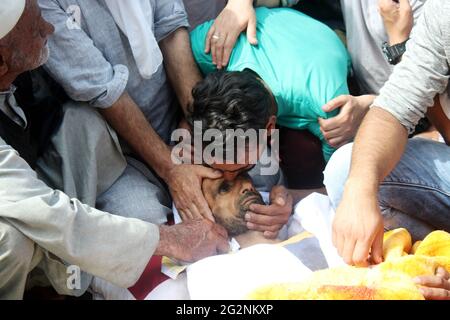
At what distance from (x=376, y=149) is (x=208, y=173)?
0.70m

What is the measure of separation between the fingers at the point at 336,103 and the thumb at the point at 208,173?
44 centimetres

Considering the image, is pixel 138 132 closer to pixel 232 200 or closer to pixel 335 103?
pixel 232 200

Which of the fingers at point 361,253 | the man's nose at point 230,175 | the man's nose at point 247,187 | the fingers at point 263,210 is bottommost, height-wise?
the fingers at point 263,210

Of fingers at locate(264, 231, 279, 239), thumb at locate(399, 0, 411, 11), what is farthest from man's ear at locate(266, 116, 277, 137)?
thumb at locate(399, 0, 411, 11)

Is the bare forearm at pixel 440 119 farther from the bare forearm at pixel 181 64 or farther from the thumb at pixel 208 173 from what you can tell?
the bare forearm at pixel 181 64

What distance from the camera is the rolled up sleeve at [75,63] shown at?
231cm

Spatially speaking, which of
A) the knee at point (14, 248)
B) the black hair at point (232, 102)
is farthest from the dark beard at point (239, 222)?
the knee at point (14, 248)

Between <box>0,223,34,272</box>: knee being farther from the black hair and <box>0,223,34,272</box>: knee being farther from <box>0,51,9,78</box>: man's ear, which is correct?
the black hair

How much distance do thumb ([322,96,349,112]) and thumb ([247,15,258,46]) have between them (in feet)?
1.25

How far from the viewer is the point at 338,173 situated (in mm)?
2188

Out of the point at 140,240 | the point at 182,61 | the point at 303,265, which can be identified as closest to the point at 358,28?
the point at 182,61

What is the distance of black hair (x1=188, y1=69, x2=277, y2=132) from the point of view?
2.32 m
